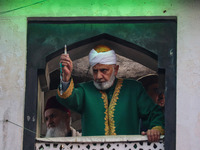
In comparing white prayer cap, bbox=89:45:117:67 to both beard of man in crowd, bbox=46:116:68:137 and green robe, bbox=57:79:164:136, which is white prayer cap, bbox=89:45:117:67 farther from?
beard of man in crowd, bbox=46:116:68:137

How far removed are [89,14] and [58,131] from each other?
2055 millimetres

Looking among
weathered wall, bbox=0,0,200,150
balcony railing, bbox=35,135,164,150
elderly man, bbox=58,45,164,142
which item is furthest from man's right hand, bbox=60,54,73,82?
balcony railing, bbox=35,135,164,150

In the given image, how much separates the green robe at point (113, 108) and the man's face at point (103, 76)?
0.23ft

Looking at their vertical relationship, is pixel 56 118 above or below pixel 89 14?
below

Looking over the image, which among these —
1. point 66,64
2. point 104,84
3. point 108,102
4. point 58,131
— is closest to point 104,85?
point 104,84

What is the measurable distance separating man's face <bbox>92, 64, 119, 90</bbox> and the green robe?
0.07 meters

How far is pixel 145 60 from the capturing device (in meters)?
9.95

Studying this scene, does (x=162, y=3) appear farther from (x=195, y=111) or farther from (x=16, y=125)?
(x=16, y=125)

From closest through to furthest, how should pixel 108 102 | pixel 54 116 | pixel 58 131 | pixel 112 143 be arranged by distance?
pixel 112 143 < pixel 108 102 < pixel 58 131 < pixel 54 116

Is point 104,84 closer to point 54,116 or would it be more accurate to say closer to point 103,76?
point 103,76

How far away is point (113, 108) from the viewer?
9.66 m

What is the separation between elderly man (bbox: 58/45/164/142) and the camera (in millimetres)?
9578

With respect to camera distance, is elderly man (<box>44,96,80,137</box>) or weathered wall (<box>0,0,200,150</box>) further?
elderly man (<box>44,96,80,137</box>)

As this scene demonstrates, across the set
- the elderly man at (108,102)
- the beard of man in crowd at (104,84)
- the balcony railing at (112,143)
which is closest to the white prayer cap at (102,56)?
the elderly man at (108,102)
